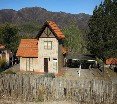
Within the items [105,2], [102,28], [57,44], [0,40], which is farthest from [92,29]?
[0,40]

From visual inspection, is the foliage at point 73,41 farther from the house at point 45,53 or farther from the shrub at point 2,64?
the house at point 45,53

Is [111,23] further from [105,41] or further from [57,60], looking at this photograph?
[57,60]

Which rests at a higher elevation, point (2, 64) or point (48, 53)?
point (48, 53)

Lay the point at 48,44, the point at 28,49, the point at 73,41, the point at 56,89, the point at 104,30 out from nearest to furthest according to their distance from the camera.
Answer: the point at 56,89
the point at 48,44
the point at 28,49
the point at 104,30
the point at 73,41

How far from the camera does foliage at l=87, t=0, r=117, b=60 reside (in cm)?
4538

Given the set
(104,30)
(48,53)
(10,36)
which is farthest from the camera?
(10,36)

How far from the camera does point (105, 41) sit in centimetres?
4625

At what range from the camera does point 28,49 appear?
43531 millimetres

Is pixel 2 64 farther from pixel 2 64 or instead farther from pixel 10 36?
pixel 10 36

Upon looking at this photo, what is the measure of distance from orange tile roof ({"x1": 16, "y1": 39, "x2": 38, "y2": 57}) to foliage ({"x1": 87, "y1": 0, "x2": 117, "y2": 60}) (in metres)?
10.8

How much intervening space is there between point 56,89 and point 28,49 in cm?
2193

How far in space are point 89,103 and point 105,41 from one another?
26047 millimetres

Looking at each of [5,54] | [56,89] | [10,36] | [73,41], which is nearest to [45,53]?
[5,54]

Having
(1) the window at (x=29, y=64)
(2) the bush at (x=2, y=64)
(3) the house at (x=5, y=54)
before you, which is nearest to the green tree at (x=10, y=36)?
(3) the house at (x=5, y=54)
